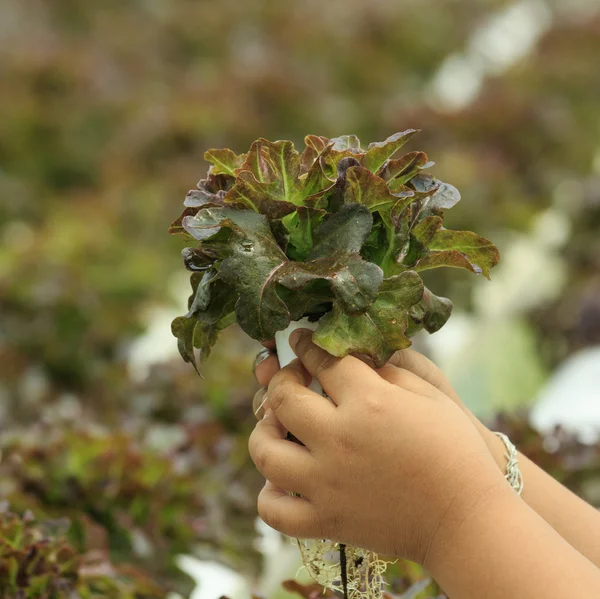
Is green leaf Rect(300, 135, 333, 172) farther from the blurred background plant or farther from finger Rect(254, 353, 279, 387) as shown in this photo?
the blurred background plant

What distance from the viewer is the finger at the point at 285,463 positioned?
2.83 ft

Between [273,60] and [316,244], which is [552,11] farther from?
[316,244]

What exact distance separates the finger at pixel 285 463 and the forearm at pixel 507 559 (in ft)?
0.49

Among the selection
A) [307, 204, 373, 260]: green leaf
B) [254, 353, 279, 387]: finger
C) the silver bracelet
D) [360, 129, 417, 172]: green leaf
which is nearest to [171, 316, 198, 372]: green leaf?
[254, 353, 279, 387]: finger

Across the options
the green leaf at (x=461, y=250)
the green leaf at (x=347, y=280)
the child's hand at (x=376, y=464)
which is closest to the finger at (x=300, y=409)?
the child's hand at (x=376, y=464)

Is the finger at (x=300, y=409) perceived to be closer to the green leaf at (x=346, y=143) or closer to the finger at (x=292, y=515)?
the finger at (x=292, y=515)

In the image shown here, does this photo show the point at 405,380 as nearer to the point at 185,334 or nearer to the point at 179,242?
the point at 185,334

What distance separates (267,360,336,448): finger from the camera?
86cm

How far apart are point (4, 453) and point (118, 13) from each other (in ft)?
21.0

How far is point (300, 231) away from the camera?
0.96 m

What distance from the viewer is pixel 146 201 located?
3963 mm

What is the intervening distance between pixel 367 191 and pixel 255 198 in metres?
0.13

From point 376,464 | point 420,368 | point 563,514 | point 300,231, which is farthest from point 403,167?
point 563,514

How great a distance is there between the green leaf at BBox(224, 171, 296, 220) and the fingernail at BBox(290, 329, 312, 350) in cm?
14
